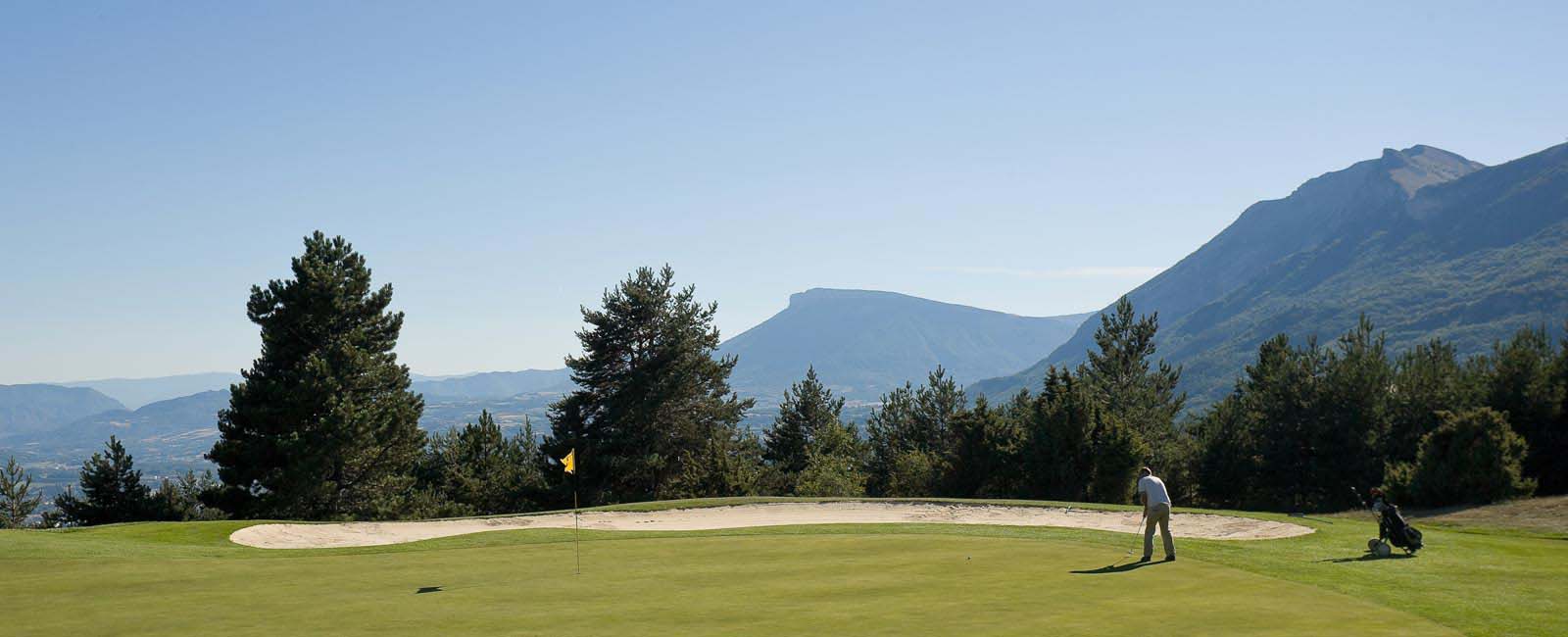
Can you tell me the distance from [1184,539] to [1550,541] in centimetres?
661

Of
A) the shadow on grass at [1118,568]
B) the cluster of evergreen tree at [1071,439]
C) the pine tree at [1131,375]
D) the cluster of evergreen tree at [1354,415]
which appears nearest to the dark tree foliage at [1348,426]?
the cluster of evergreen tree at [1354,415]

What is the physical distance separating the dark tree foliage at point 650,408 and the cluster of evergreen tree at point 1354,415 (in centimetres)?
2374

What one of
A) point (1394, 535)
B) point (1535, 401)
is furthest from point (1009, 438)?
point (1394, 535)

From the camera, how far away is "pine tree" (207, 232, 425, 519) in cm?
4100

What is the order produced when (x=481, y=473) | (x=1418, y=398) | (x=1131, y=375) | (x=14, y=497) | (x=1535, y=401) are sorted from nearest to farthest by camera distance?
1. (x=1535, y=401)
2. (x=1418, y=398)
3. (x=14, y=497)
4. (x=1131, y=375)
5. (x=481, y=473)

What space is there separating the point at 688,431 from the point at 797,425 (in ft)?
59.6

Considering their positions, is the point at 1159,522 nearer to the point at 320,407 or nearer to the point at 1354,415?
the point at 1354,415

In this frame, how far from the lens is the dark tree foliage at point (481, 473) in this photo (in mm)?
51875

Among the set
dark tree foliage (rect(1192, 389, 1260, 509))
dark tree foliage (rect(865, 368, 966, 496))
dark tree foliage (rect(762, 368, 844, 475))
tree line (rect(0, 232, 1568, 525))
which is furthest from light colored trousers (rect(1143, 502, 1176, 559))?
dark tree foliage (rect(762, 368, 844, 475))

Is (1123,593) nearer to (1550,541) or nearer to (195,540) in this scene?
(1550,541)

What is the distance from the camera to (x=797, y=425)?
225ft

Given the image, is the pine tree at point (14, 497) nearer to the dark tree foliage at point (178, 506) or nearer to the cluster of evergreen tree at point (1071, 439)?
the dark tree foliage at point (178, 506)

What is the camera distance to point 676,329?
52594 mm

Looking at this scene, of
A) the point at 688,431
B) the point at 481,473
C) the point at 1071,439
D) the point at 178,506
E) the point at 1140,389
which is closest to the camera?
the point at 1071,439
